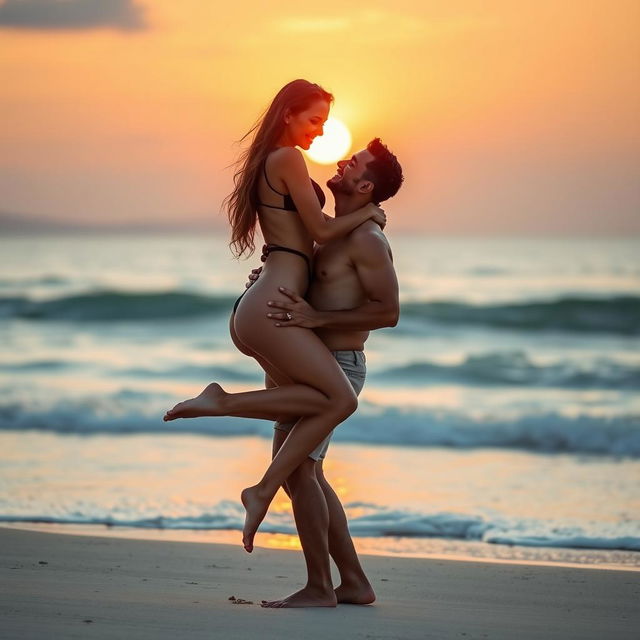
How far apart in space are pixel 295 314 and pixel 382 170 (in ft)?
2.45

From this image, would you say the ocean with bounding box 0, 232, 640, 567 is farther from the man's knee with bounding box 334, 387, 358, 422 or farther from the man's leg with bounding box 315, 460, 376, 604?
the man's knee with bounding box 334, 387, 358, 422

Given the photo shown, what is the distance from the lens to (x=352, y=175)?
15.8ft

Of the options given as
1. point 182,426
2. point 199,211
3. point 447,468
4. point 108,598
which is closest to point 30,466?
point 182,426

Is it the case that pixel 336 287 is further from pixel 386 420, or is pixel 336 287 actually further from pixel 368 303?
pixel 386 420

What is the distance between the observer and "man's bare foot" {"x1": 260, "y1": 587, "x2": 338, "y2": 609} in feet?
15.5

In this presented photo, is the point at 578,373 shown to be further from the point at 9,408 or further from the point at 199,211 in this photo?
the point at 199,211

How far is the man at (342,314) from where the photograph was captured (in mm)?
4680

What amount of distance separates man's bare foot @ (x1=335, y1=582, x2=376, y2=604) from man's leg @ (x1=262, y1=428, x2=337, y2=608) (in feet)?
0.36

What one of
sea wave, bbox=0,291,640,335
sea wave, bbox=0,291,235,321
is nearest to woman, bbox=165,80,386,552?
sea wave, bbox=0,291,640,335

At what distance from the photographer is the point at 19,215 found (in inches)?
1726

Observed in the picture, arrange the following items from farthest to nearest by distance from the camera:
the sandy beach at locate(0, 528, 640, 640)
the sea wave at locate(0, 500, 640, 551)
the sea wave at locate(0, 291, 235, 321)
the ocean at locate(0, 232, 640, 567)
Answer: the sea wave at locate(0, 291, 235, 321)
the ocean at locate(0, 232, 640, 567)
the sea wave at locate(0, 500, 640, 551)
the sandy beach at locate(0, 528, 640, 640)

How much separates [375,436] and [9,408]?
14.9 ft

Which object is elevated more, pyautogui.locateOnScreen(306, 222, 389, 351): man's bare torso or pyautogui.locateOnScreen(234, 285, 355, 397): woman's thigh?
pyautogui.locateOnScreen(306, 222, 389, 351): man's bare torso

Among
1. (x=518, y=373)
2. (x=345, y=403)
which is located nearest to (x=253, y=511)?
(x=345, y=403)
